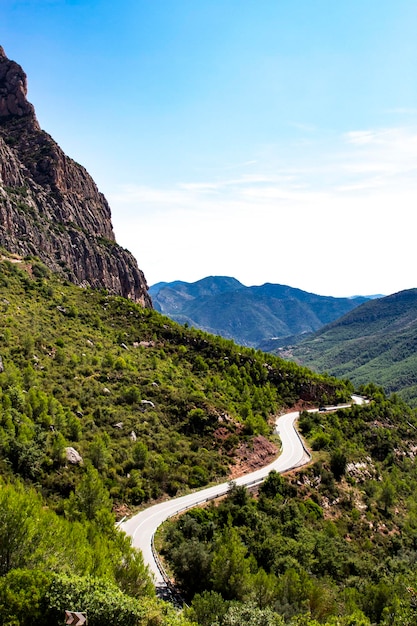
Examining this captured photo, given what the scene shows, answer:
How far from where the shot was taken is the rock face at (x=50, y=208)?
122 m

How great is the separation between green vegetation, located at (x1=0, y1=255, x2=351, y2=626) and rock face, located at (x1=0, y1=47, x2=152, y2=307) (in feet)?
61.2

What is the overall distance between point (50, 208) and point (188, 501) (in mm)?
120433

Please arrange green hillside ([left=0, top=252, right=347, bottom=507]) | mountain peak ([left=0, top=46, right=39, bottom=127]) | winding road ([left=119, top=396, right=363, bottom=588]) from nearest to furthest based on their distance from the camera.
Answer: winding road ([left=119, top=396, right=363, bottom=588]) < green hillside ([left=0, top=252, right=347, bottom=507]) < mountain peak ([left=0, top=46, right=39, bottom=127])

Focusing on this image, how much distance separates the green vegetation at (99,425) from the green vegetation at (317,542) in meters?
5.54

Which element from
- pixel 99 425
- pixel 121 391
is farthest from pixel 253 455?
pixel 99 425

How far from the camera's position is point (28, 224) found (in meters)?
122

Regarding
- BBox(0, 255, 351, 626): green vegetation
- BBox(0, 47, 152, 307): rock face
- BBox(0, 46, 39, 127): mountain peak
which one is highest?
BBox(0, 46, 39, 127): mountain peak

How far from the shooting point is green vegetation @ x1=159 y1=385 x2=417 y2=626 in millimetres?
29469

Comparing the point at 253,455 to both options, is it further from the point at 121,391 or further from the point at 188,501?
the point at 121,391

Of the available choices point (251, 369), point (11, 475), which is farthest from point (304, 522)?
point (251, 369)

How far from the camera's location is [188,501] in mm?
45594

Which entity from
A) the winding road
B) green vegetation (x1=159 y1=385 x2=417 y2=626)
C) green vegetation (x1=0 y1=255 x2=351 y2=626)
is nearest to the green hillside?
green vegetation (x1=0 y1=255 x2=351 y2=626)

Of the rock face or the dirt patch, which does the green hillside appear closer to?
the dirt patch

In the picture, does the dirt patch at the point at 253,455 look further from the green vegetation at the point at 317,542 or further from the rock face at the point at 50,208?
the rock face at the point at 50,208
